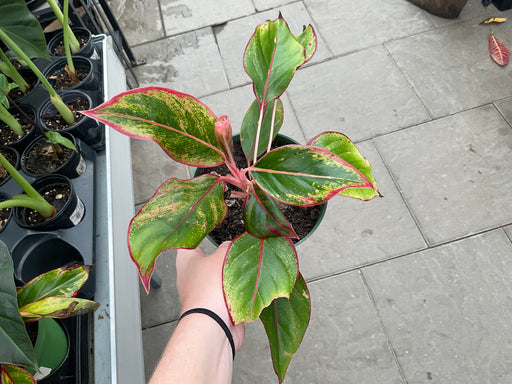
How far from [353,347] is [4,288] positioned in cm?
107

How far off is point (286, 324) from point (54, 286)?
45 centimetres

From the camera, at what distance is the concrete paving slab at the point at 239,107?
1646 mm

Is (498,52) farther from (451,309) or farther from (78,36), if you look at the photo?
(78,36)

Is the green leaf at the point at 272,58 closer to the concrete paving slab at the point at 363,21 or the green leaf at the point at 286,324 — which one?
the green leaf at the point at 286,324

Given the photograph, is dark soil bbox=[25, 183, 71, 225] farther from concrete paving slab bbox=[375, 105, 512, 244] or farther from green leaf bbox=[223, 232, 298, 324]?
concrete paving slab bbox=[375, 105, 512, 244]

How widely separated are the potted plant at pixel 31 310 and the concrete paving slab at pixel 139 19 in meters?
1.65

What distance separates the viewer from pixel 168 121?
58 centimetres

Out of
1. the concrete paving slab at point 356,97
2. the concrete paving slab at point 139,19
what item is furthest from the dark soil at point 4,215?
the concrete paving slab at point 139,19

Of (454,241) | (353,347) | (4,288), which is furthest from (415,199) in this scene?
(4,288)

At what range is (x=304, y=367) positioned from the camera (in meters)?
1.25

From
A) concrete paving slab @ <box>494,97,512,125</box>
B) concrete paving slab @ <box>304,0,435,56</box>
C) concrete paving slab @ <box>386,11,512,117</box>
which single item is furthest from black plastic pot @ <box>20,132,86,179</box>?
concrete paving slab @ <box>494,97,512,125</box>

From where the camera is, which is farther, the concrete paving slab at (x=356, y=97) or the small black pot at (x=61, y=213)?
the concrete paving slab at (x=356, y=97)

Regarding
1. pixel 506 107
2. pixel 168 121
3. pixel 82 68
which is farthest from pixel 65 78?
pixel 506 107

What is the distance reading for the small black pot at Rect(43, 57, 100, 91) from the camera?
1.18 metres
